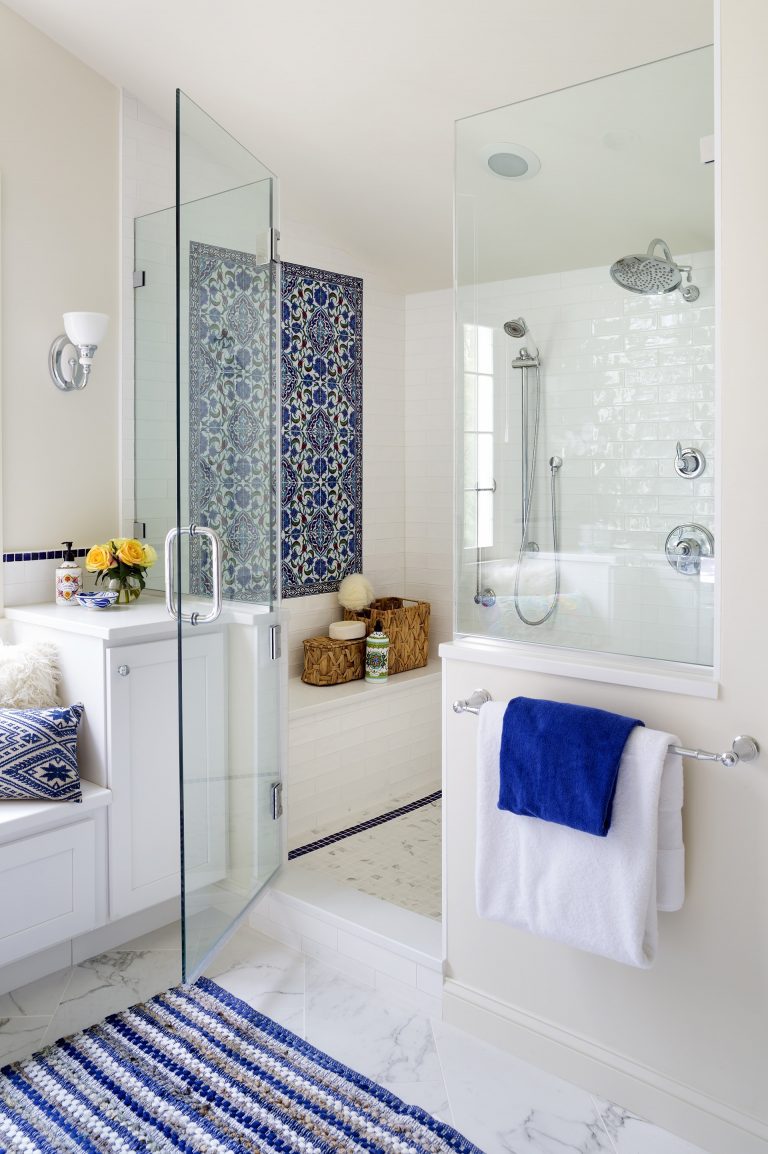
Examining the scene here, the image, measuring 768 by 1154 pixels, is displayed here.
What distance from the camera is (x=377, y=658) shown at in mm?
3920

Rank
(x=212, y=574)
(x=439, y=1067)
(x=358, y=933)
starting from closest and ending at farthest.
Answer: (x=439, y=1067) → (x=212, y=574) → (x=358, y=933)

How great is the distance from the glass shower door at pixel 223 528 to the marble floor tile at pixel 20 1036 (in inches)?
18.1

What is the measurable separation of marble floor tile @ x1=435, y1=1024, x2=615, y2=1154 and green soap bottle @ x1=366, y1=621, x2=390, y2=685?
1.87 m

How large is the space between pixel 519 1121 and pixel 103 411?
8.67 feet

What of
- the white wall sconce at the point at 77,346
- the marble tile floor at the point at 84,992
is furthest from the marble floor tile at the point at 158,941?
the white wall sconce at the point at 77,346

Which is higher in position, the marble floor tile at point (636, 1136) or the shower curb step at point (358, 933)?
the shower curb step at point (358, 933)

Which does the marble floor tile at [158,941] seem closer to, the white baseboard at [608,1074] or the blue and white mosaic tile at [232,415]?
the white baseboard at [608,1074]

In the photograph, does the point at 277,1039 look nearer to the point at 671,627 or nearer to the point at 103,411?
the point at 671,627

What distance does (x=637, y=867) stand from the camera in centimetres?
176

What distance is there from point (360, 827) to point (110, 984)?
1143 mm

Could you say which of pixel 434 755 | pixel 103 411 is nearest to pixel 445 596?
pixel 434 755

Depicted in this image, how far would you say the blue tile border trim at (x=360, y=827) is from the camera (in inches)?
125

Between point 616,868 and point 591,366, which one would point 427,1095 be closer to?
point 616,868

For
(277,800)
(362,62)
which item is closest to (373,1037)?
(277,800)
